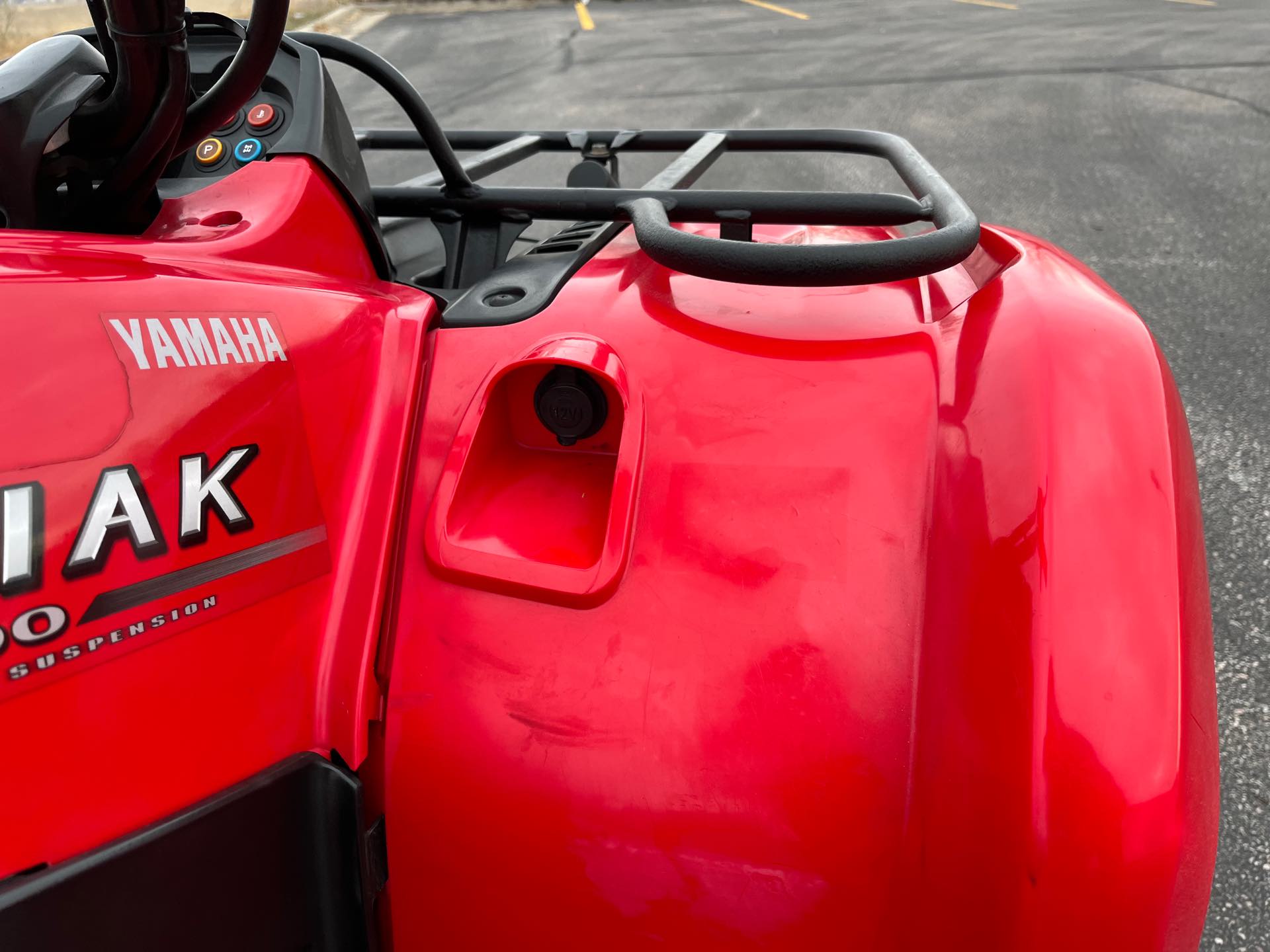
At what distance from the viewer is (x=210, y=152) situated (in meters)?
1.22

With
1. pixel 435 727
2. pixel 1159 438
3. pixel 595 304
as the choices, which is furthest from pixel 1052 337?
pixel 435 727

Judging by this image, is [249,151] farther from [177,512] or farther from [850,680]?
[850,680]

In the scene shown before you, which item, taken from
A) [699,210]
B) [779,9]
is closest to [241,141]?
[699,210]

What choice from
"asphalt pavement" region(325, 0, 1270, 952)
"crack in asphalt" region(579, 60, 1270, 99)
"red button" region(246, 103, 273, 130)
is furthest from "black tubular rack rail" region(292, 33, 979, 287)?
"crack in asphalt" region(579, 60, 1270, 99)

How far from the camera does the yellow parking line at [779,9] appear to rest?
10.9 m

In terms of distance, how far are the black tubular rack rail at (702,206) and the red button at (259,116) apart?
0.87 feet

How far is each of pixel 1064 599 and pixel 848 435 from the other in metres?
0.24

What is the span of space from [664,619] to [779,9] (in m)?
12.6

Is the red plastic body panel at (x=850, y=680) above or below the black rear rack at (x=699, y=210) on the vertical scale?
below

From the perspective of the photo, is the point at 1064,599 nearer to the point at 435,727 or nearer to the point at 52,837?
the point at 435,727

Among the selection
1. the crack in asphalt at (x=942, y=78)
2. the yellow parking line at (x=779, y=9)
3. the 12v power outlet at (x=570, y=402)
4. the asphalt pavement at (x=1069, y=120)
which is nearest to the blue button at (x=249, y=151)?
the 12v power outlet at (x=570, y=402)

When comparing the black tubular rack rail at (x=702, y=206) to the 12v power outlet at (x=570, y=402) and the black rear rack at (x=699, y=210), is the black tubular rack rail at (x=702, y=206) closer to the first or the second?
the black rear rack at (x=699, y=210)

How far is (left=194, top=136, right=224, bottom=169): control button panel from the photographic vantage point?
1.21 meters

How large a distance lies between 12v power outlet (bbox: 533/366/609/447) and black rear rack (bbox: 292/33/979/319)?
0.18 metres
